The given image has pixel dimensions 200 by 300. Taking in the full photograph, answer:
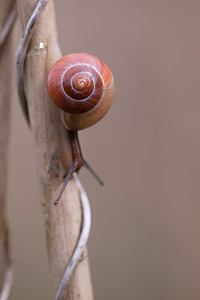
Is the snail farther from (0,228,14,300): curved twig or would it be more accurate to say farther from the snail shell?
(0,228,14,300): curved twig

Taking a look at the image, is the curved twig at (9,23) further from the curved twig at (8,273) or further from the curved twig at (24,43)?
the curved twig at (8,273)

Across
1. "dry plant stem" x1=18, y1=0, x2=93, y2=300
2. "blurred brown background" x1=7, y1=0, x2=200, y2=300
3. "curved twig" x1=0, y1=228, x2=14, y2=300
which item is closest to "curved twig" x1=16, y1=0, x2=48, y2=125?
"dry plant stem" x1=18, y1=0, x2=93, y2=300

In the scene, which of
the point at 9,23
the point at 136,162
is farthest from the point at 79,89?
the point at 136,162

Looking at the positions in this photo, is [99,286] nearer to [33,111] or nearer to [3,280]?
[3,280]

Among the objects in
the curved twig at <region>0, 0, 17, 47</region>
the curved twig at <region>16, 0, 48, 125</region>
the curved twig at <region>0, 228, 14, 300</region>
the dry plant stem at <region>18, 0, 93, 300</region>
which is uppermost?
the curved twig at <region>0, 0, 17, 47</region>

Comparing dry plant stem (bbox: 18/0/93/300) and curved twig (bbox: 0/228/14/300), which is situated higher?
dry plant stem (bbox: 18/0/93/300)

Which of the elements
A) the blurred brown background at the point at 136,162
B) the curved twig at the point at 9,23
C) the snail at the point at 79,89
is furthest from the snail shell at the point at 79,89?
the blurred brown background at the point at 136,162

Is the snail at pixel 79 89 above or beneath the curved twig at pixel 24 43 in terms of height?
beneath
